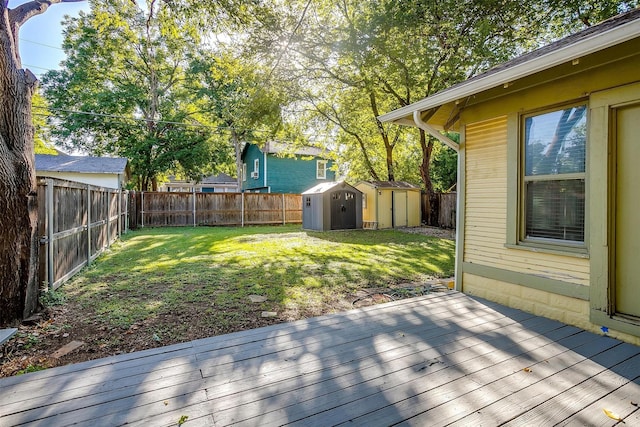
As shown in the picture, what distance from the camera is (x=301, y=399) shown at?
1.82m

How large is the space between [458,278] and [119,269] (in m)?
5.60

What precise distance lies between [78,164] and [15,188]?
1348cm

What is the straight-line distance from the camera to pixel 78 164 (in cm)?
1391

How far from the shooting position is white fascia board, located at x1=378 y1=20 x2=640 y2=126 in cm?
214

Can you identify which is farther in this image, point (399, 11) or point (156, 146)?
point (156, 146)

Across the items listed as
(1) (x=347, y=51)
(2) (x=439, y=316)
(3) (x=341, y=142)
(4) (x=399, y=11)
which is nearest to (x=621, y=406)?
(2) (x=439, y=316)

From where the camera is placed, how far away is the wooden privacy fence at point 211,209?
13859 mm

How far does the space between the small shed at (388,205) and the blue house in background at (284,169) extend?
6633 millimetres

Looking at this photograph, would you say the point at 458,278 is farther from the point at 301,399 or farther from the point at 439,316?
the point at 301,399

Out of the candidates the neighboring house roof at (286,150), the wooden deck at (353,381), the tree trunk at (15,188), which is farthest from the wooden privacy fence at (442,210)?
the tree trunk at (15,188)

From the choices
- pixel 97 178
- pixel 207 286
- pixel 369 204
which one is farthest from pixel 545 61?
pixel 97 178

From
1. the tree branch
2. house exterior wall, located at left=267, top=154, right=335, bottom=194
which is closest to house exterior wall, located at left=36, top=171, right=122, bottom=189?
house exterior wall, located at left=267, top=154, right=335, bottom=194

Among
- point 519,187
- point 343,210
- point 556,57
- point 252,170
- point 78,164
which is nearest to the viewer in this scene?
point 556,57

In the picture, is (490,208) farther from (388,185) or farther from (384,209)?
(388,185)
